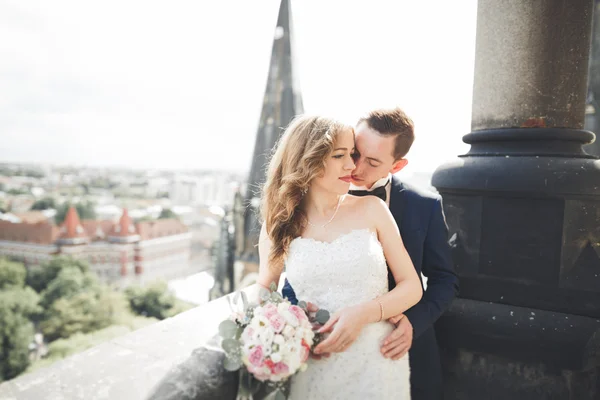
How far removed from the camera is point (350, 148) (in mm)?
1550

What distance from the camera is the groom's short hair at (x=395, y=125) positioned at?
1628 millimetres

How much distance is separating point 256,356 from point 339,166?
0.71 m

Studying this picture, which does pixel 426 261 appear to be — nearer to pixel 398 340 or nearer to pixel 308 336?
pixel 398 340

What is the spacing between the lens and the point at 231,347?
1.25m

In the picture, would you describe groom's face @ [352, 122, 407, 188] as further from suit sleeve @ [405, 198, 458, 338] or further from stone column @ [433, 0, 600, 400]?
stone column @ [433, 0, 600, 400]

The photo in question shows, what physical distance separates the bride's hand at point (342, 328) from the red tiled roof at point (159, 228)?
2463 inches

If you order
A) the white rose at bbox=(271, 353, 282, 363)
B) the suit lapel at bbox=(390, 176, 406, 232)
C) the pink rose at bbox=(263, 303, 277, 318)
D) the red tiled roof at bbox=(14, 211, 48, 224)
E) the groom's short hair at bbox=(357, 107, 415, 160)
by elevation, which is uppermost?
the groom's short hair at bbox=(357, 107, 415, 160)

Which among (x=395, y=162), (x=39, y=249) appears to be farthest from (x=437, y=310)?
(x=39, y=249)

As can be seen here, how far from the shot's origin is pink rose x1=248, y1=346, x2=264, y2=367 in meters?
1.18

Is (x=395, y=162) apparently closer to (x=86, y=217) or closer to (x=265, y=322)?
(x=265, y=322)

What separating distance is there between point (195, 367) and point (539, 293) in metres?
1.58

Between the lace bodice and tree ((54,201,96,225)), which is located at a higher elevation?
the lace bodice

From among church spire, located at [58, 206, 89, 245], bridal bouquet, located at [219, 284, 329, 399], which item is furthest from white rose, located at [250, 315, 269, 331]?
church spire, located at [58, 206, 89, 245]

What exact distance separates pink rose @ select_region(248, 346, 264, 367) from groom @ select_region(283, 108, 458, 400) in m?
0.45
